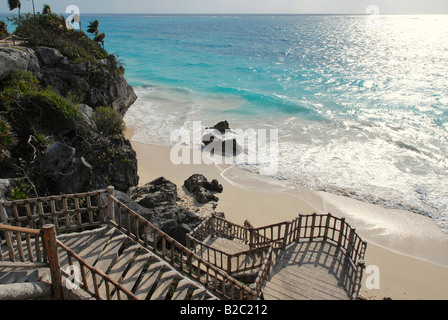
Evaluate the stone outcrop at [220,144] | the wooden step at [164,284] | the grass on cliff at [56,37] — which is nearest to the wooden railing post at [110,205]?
the wooden step at [164,284]

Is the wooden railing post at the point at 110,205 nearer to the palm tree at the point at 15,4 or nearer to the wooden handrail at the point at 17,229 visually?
the wooden handrail at the point at 17,229

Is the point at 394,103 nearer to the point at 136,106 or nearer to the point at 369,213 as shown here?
the point at 369,213

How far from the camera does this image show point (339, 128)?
31.9m

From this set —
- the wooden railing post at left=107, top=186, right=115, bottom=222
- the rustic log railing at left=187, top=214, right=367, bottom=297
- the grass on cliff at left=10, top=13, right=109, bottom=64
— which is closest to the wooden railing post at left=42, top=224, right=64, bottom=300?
the wooden railing post at left=107, top=186, right=115, bottom=222

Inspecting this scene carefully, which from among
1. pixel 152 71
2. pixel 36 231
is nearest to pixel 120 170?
pixel 36 231

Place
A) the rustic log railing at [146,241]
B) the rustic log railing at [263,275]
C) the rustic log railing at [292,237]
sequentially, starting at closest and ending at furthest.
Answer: the rustic log railing at [146,241] → the rustic log railing at [263,275] → the rustic log railing at [292,237]

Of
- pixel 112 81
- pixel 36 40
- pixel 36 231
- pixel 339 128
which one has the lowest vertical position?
pixel 339 128

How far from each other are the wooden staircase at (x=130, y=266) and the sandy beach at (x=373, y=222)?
7.69 m

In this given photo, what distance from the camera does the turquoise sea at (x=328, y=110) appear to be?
71.1 feet

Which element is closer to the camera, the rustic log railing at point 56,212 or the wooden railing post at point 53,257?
the wooden railing post at point 53,257

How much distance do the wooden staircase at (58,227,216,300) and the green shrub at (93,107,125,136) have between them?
11653mm

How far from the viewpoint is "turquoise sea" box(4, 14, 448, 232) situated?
853 inches

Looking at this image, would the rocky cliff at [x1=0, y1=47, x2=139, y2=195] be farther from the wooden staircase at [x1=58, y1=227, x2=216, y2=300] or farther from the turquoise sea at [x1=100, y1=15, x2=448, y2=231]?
the turquoise sea at [x1=100, y1=15, x2=448, y2=231]

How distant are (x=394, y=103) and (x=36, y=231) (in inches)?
1659
